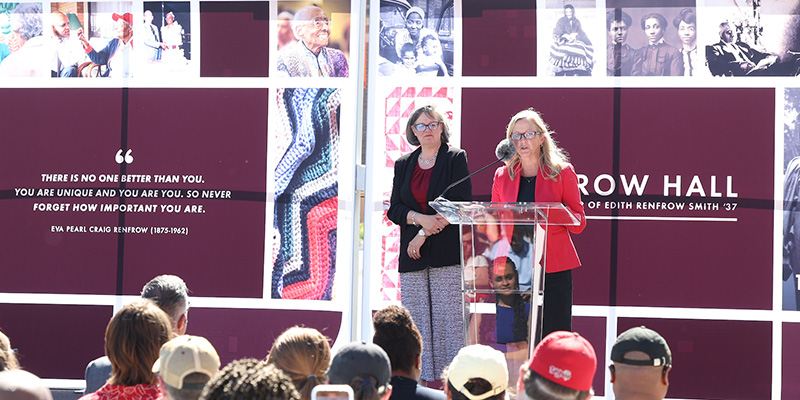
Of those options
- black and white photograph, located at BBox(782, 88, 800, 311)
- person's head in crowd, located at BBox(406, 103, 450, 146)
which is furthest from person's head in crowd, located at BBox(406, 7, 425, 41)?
black and white photograph, located at BBox(782, 88, 800, 311)

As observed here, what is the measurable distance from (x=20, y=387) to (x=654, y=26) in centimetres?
392

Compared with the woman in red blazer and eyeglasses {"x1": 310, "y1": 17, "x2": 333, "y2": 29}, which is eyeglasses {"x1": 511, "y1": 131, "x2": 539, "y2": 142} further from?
eyeglasses {"x1": 310, "y1": 17, "x2": 333, "y2": 29}

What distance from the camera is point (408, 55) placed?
5.16m

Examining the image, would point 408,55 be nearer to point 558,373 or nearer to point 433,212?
point 433,212

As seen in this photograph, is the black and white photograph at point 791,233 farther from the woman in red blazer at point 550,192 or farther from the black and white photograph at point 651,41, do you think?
the woman in red blazer at point 550,192

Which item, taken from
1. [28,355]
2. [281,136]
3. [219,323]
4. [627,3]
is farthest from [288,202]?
[627,3]

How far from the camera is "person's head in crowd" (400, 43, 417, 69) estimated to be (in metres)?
5.15

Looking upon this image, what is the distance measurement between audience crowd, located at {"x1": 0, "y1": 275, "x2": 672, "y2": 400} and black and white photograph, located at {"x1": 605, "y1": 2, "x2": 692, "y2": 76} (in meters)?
2.87

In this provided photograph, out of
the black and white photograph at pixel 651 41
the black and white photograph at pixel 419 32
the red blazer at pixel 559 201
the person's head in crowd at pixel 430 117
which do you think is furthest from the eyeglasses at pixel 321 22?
the red blazer at pixel 559 201

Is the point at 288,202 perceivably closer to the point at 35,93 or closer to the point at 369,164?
the point at 369,164

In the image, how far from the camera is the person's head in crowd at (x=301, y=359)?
2574 mm

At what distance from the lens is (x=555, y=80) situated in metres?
5.11

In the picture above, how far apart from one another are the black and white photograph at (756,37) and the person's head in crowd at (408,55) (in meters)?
1.70

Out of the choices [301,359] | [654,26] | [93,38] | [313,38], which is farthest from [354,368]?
[93,38]
